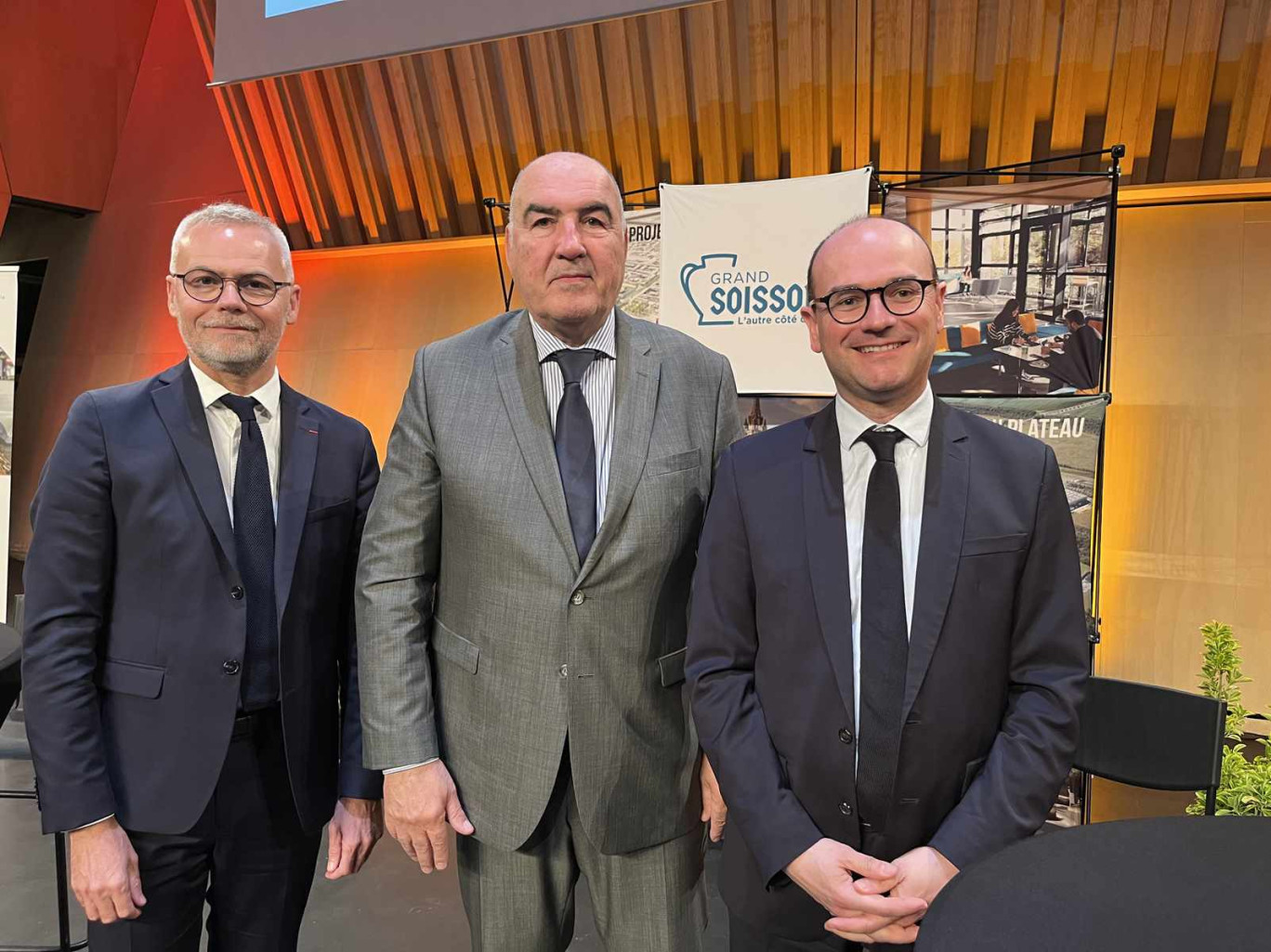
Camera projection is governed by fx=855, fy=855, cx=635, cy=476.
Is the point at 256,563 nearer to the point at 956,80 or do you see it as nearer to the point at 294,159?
the point at 956,80

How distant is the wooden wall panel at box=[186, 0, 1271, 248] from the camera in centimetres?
387

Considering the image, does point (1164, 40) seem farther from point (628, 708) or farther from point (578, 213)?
point (628, 708)

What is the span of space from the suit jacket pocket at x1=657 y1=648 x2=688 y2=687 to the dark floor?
5.05 feet

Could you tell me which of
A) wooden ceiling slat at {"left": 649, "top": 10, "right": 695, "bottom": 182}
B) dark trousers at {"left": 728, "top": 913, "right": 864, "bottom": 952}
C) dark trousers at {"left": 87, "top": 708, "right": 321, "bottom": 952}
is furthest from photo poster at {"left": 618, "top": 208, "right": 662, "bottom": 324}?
dark trousers at {"left": 728, "top": 913, "right": 864, "bottom": 952}

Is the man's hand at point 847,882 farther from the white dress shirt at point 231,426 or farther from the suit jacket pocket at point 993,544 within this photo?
the white dress shirt at point 231,426

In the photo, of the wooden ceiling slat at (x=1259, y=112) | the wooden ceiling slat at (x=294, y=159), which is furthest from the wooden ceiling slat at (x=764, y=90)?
the wooden ceiling slat at (x=294, y=159)

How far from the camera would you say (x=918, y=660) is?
1338 mm

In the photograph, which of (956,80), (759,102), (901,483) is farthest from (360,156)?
(901,483)

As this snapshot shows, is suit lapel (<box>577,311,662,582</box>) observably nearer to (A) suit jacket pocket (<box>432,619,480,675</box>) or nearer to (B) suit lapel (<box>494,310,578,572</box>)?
(B) suit lapel (<box>494,310,578,572</box>)

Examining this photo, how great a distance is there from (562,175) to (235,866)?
1.42m

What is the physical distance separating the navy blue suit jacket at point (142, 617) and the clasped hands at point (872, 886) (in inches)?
37.9

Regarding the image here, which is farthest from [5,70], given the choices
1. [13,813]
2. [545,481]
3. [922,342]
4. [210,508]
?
[922,342]

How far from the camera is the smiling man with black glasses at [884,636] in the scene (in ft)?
4.38

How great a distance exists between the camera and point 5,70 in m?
6.20
